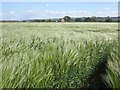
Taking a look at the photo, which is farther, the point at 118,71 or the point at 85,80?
the point at 85,80

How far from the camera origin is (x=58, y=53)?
4785 mm

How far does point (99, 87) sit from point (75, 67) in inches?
21.2

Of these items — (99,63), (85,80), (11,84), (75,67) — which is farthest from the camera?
(99,63)

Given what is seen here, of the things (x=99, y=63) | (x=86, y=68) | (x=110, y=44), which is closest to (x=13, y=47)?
(x=86, y=68)

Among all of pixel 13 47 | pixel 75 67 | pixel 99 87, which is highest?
pixel 13 47

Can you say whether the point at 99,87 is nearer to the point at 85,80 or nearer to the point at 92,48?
the point at 85,80

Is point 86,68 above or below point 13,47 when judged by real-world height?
below

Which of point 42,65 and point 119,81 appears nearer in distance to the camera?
point 119,81

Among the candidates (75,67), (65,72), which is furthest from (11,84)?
(75,67)

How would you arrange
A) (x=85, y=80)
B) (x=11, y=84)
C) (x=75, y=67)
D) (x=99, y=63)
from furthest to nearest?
(x=99, y=63) → (x=85, y=80) → (x=75, y=67) → (x=11, y=84)

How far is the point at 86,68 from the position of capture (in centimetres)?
538

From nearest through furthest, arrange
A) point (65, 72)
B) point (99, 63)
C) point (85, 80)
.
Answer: point (65, 72), point (85, 80), point (99, 63)

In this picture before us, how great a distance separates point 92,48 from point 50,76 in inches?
110

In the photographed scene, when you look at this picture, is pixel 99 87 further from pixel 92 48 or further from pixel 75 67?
pixel 92 48
